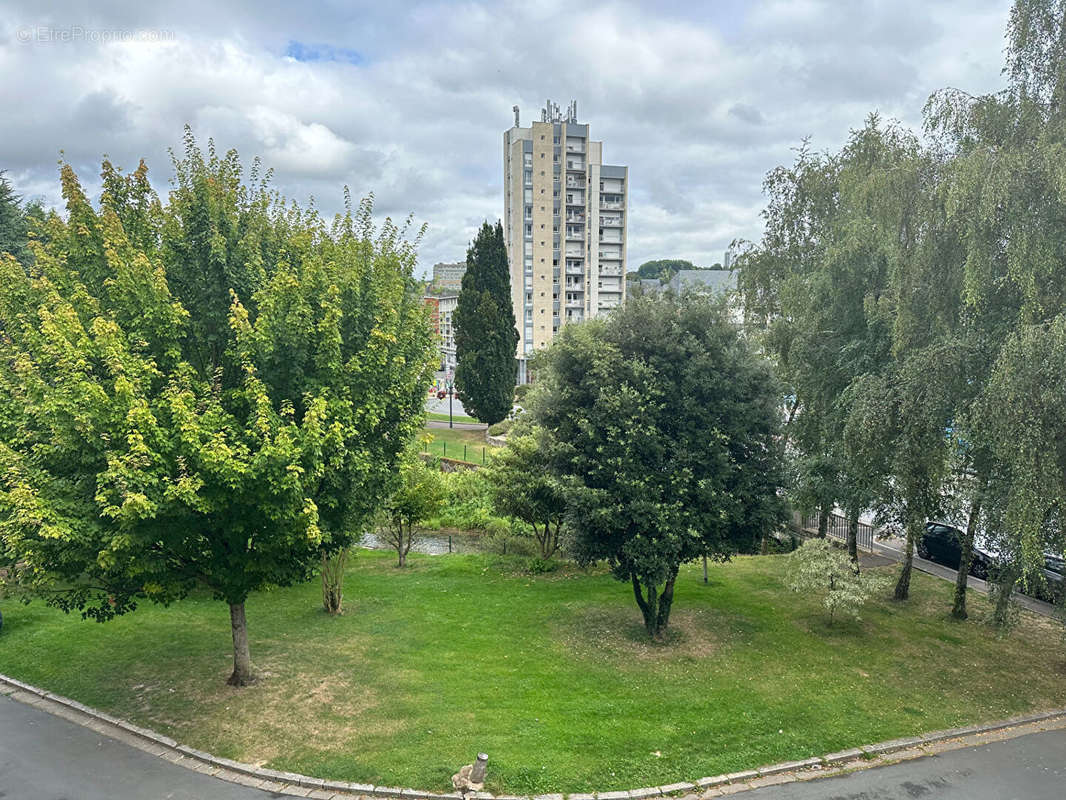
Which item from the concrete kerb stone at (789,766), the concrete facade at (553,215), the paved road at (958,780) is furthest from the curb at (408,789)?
the concrete facade at (553,215)

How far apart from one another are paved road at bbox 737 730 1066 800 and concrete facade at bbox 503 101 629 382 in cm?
5942

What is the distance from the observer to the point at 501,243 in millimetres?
42812

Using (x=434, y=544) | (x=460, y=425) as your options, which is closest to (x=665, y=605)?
(x=434, y=544)

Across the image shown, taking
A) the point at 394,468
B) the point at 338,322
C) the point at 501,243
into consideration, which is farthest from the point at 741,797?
the point at 501,243

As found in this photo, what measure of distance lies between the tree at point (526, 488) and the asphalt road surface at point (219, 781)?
816 cm

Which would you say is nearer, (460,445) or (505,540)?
(505,540)

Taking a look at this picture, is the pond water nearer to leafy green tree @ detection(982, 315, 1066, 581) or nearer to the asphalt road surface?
the asphalt road surface

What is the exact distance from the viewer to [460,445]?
40.5m

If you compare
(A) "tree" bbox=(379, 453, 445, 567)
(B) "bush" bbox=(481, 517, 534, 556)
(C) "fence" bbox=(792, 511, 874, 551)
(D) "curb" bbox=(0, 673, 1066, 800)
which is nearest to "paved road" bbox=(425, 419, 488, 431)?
(B) "bush" bbox=(481, 517, 534, 556)

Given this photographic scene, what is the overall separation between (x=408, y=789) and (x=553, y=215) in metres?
66.7

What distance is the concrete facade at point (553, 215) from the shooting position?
69562 mm

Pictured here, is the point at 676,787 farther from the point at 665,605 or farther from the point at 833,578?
the point at 833,578

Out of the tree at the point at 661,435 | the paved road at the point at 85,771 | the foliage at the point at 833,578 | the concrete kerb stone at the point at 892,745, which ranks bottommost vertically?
the paved road at the point at 85,771

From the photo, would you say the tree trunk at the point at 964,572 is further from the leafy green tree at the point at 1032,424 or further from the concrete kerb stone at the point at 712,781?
the concrete kerb stone at the point at 712,781
